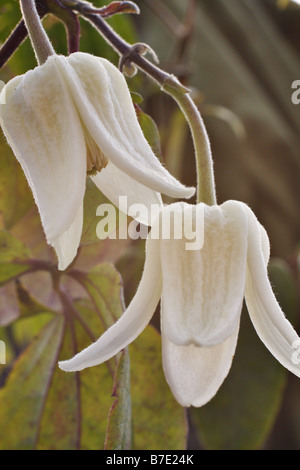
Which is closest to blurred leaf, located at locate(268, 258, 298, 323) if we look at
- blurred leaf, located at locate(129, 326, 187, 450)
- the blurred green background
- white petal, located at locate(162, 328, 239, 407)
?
the blurred green background

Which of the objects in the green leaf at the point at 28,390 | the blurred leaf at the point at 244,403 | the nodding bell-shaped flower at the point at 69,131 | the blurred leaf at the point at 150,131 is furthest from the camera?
the blurred leaf at the point at 244,403

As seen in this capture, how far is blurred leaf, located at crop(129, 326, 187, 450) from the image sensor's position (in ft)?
1.50

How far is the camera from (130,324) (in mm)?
303

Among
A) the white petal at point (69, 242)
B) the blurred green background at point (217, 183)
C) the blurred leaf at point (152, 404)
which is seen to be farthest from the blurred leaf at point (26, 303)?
the white petal at point (69, 242)

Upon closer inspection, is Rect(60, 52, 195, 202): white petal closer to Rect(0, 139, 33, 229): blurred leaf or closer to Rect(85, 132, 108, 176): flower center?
Rect(85, 132, 108, 176): flower center

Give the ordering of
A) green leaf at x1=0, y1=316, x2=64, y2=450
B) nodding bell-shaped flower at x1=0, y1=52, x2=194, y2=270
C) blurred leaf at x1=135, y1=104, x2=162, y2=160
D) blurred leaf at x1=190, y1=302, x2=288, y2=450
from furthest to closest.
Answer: blurred leaf at x1=190, y1=302, x2=288, y2=450 → green leaf at x1=0, y1=316, x2=64, y2=450 → blurred leaf at x1=135, y1=104, x2=162, y2=160 → nodding bell-shaped flower at x1=0, y1=52, x2=194, y2=270

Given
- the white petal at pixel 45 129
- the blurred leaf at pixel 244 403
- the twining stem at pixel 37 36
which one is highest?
the twining stem at pixel 37 36

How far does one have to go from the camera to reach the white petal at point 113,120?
0.29 meters

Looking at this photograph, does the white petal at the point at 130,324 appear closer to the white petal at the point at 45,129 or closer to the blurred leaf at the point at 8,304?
the white petal at the point at 45,129

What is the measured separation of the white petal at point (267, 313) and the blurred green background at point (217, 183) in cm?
10

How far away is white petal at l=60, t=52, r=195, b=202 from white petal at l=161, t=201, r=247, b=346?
4cm

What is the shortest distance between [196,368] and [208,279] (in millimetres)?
50

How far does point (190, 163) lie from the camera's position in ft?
3.11

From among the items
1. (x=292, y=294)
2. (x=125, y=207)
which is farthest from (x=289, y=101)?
(x=125, y=207)
